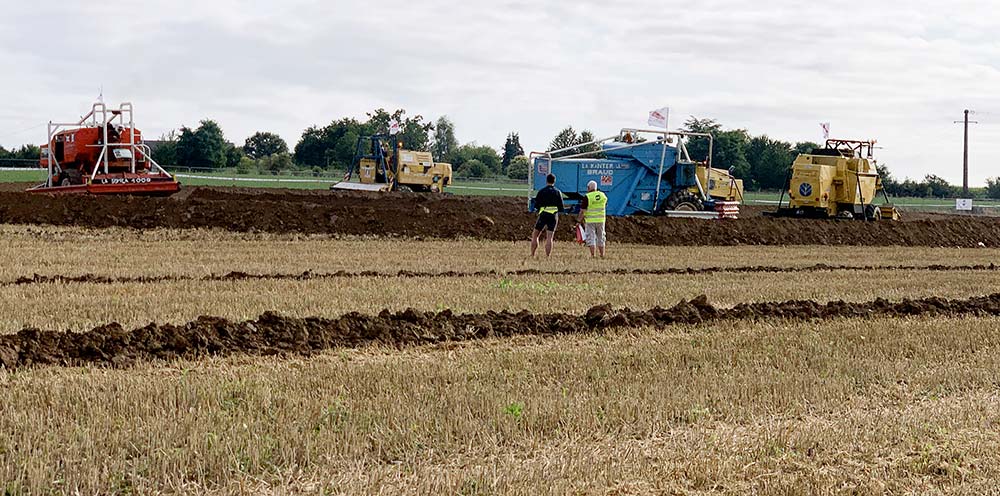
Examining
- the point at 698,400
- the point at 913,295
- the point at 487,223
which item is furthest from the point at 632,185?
the point at 698,400

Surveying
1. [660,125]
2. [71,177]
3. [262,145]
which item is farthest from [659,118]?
[262,145]

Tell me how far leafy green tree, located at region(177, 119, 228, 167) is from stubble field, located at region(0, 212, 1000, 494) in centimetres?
6282

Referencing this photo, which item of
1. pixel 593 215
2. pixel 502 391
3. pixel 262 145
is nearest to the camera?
pixel 502 391

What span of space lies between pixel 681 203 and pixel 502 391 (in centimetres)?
2138

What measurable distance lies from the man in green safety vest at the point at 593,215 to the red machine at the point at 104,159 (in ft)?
48.2

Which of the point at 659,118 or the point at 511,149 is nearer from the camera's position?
the point at 659,118

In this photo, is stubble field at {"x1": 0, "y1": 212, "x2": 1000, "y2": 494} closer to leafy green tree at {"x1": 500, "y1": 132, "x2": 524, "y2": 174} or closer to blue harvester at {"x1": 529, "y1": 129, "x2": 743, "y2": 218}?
blue harvester at {"x1": 529, "y1": 129, "x2": 743, "y2": 218}

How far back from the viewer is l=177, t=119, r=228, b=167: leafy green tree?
251 ft

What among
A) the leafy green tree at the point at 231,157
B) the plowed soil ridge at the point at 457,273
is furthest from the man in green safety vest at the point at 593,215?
the leafy green tree at the point at 231,157

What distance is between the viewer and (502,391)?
7.60 metres

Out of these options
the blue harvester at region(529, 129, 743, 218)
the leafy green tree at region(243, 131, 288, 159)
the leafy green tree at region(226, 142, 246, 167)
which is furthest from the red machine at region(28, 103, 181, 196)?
the leafy green tree at region(243, 131, 288, 159)

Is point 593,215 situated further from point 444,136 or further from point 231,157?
point 444,136

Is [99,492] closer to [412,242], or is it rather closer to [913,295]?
[913,295]

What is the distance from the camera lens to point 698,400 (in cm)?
754
